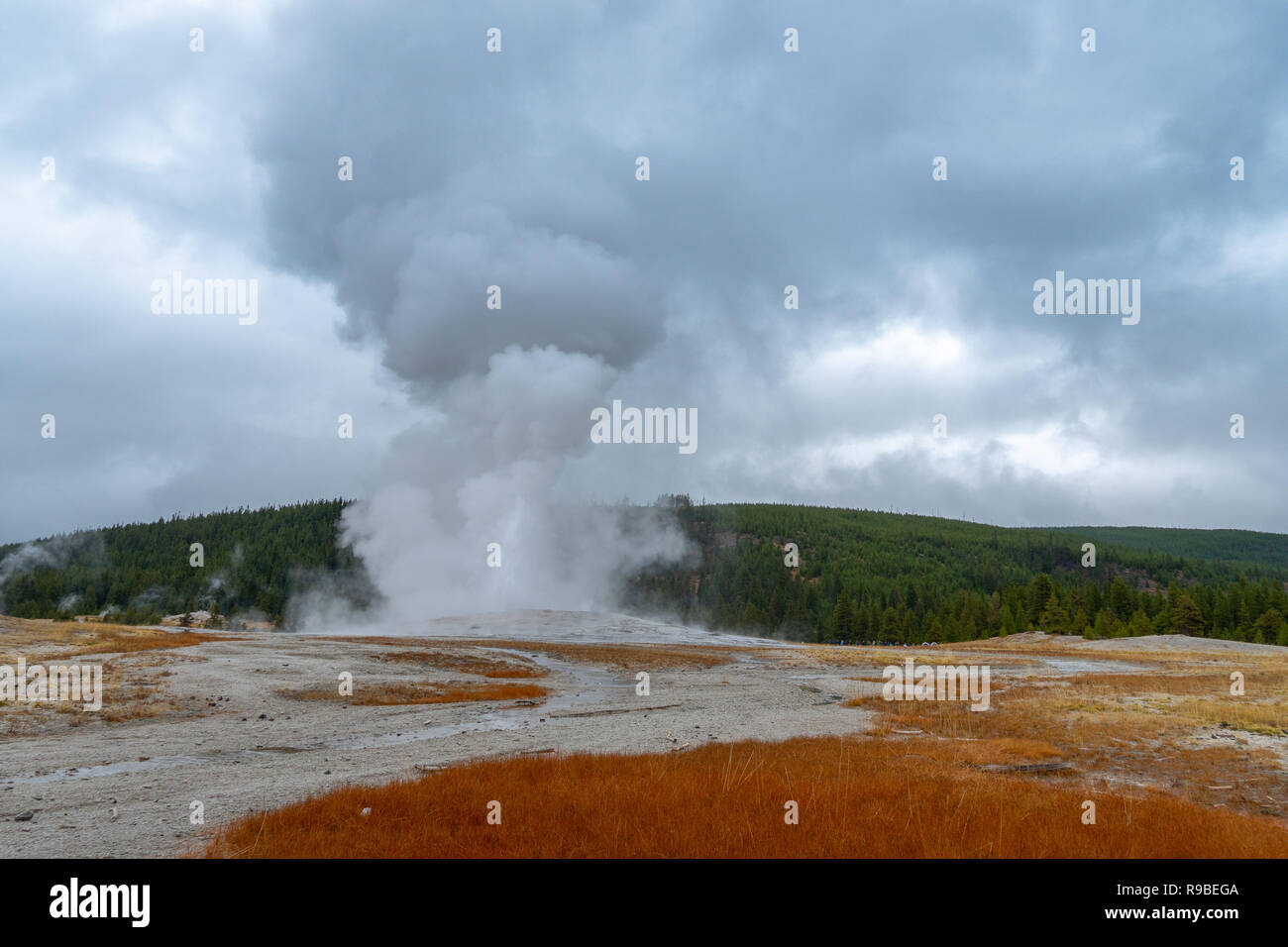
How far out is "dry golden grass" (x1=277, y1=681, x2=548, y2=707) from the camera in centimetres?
3450

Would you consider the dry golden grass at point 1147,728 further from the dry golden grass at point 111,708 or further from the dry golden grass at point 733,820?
the dry golden grass at point 111,708

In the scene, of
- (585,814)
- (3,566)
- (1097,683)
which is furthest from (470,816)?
(3,566)

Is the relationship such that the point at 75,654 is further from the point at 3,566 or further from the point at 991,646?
the point at 3,566

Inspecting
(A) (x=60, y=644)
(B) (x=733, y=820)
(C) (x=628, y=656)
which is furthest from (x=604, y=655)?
(B) (x=733, y=820)

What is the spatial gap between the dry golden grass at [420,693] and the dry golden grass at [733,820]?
21.4 meters

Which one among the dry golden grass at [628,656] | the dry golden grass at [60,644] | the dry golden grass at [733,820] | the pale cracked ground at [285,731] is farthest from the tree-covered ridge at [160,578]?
the dry golden grass at [733,820]

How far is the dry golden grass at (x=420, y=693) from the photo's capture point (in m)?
34.5

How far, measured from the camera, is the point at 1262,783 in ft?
51.8

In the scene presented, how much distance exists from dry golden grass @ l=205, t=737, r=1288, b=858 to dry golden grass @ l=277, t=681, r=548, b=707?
70.2ft

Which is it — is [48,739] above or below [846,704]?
above

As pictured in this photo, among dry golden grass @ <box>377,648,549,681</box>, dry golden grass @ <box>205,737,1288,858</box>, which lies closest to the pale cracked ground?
dry golden grass @ <box>377,648,549,681</box>

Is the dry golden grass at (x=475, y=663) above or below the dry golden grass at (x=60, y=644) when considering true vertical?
below

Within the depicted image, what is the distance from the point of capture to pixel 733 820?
11.0m
